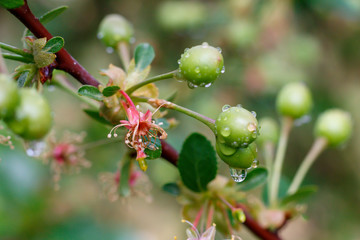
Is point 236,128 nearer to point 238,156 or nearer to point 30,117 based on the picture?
point 238,156

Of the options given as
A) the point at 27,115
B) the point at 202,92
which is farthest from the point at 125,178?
the point at 202,92

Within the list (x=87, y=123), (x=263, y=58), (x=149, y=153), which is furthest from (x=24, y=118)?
(x=263, y=58)

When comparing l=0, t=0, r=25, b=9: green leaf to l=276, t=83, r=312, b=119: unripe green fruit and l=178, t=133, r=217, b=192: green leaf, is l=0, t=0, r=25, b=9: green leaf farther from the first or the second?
l=276, t=83, r=312, b=119: unripe green fruit

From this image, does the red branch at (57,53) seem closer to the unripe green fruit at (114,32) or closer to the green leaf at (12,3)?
the green leaf at (12,3)

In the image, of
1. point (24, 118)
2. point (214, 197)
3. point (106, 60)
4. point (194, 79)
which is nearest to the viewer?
point (24, 118)

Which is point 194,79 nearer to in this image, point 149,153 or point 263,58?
point 149,153

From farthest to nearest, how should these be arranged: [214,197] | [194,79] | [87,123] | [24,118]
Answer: [87,123] < [214,197] < [194,79] < [24,118]

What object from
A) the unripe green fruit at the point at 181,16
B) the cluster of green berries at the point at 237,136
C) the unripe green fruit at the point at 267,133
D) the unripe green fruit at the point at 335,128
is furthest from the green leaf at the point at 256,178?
the unripe green fruit at the point at 181,16

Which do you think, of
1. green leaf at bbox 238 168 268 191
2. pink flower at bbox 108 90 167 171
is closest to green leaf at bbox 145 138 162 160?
pink flower at bbox 108 90 167 171
